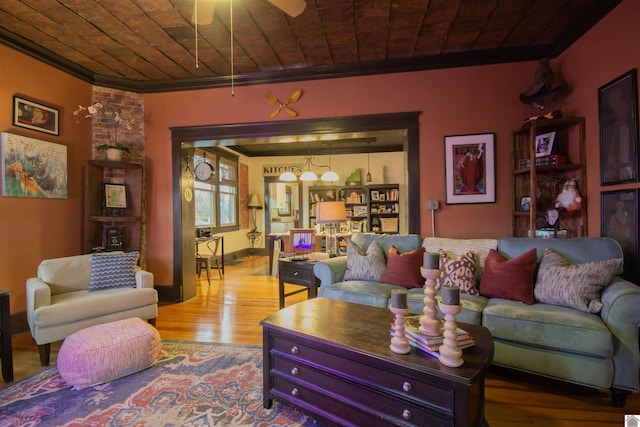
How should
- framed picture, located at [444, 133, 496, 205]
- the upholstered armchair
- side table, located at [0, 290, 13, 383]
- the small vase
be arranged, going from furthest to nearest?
the small vase, framed picture, located at [444, 133, 496, 205], the upholstered armchair, side table, located at [0, 290, 13, 383]

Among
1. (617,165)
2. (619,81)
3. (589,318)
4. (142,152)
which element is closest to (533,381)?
(589,318)

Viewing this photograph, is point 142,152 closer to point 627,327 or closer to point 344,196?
point 344,196

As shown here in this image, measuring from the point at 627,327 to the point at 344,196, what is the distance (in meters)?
6.19

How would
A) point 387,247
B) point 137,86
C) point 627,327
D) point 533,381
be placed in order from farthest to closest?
point 137,86 → point 387,247 → point 533,381 → point 627,327

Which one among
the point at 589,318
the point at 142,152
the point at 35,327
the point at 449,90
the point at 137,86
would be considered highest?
the point at 137,86

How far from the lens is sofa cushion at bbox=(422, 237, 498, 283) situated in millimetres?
2914

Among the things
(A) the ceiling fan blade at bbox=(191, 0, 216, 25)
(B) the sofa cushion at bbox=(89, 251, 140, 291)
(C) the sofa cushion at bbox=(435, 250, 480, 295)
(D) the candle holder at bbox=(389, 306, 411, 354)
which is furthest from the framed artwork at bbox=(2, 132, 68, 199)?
(C) the sofa cushion at bbox=(435, 250, 480, 295)

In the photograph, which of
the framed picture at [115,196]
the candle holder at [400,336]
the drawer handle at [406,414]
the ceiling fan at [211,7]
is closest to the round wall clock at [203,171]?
the framed picture at [115,196]

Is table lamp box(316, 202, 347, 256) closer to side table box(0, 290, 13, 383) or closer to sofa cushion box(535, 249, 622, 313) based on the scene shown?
sofa cushion box(535, 249, 622, 313)

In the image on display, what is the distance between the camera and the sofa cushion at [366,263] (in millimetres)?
3170

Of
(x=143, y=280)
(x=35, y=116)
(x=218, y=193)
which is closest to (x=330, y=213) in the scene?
(x=143, y=280)

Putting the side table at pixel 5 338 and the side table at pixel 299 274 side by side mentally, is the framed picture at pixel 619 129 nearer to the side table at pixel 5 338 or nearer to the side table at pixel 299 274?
the side table at pixel 299 274

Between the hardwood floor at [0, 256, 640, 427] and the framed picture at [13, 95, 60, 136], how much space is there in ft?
7.05

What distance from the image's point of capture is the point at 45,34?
3.15 m
